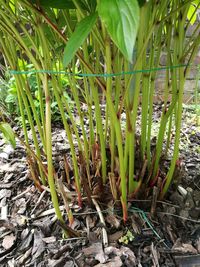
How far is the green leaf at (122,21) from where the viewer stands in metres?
0.30

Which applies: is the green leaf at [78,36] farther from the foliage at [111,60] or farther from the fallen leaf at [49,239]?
the fallen leaf at [49,239]

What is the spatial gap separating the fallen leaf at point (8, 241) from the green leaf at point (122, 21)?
0.56 meters

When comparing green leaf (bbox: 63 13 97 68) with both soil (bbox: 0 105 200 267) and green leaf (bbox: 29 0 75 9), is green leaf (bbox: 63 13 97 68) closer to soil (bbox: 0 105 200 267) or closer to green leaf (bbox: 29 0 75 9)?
green leaf (bbox: 29 0 75 9)

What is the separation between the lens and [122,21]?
12.3 inches

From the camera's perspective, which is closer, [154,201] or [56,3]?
[56,3]

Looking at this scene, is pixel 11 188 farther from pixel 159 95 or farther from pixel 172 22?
pixel 159 95

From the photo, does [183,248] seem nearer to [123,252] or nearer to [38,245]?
[123,252]

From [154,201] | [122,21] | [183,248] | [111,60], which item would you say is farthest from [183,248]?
[122,21]

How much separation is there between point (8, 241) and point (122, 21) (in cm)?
58

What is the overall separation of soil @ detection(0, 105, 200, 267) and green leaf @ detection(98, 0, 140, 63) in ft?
1.48

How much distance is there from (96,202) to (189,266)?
24 centimetres

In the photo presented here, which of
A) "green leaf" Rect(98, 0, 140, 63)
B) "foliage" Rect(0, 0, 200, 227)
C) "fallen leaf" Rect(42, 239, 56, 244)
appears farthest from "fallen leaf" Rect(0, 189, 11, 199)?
"green leaf" Rect(98, 0, 140, 63)

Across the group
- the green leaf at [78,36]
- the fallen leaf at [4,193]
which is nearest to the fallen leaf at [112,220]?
the fallen leaf at [4,193]

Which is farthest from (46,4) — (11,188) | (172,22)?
(11,188)
